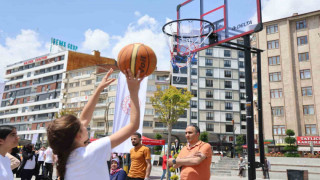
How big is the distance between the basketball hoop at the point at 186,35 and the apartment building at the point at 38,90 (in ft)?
207

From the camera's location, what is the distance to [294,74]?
151 feet

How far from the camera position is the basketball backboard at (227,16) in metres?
9.25

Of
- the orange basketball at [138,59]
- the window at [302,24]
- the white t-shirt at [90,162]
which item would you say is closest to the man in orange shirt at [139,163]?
the orange basketball at [138,59]

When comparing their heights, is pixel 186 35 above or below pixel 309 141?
above

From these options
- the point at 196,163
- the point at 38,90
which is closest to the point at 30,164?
the point at 196,163

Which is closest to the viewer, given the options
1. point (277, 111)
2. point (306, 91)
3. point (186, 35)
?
point (186, 35)

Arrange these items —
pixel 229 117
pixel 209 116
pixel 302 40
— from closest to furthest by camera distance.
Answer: pixel 302 40 → pixel 209 116 → pixel 229 117

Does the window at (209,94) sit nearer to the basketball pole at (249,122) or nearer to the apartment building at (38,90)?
the apartment building at (38,90)

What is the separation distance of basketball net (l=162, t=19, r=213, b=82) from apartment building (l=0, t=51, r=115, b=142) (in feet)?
207

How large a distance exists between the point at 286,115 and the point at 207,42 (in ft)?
131

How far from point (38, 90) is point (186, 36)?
72522mm

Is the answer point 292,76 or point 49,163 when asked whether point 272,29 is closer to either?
point 292,76

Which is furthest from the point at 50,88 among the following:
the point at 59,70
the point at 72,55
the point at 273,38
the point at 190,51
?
the point at 190,51

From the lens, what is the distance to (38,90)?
7525cm
